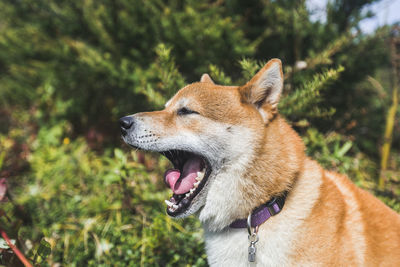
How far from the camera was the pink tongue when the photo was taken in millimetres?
2156

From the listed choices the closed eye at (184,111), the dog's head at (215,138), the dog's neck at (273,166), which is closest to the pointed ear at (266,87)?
the dog's head at (215,138)

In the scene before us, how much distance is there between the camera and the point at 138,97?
5.07 m

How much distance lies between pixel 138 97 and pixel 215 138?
3.28 m

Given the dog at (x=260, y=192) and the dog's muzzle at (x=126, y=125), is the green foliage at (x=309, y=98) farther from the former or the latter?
the dog's muzzle at (x=126, y=125)

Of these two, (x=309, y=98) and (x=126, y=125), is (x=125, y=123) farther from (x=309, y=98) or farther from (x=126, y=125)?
(x=309, y=98)

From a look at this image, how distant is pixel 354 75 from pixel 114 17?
3.89 m

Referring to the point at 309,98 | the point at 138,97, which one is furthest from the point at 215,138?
the point at 138,97

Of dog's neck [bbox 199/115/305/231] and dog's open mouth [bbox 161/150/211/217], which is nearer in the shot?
dog's neck [bbox 199/115/305/231]

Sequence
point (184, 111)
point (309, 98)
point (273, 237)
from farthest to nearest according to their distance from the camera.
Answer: point (309, 98), point (184, 111), point (273, 237)

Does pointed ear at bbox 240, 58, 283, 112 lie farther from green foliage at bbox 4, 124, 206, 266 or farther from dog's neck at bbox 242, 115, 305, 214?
green foliage at bbox 4, 124, 206, 266

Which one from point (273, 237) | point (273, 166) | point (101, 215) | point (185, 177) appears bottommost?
point (101, 215)

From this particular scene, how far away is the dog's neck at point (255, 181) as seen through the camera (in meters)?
1.97

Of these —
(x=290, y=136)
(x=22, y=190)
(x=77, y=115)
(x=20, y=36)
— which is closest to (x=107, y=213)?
(x=22, y=190)

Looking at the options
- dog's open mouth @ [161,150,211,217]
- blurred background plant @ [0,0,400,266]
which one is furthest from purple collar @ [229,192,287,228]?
blurred background plant @ [0,0,400,266]
